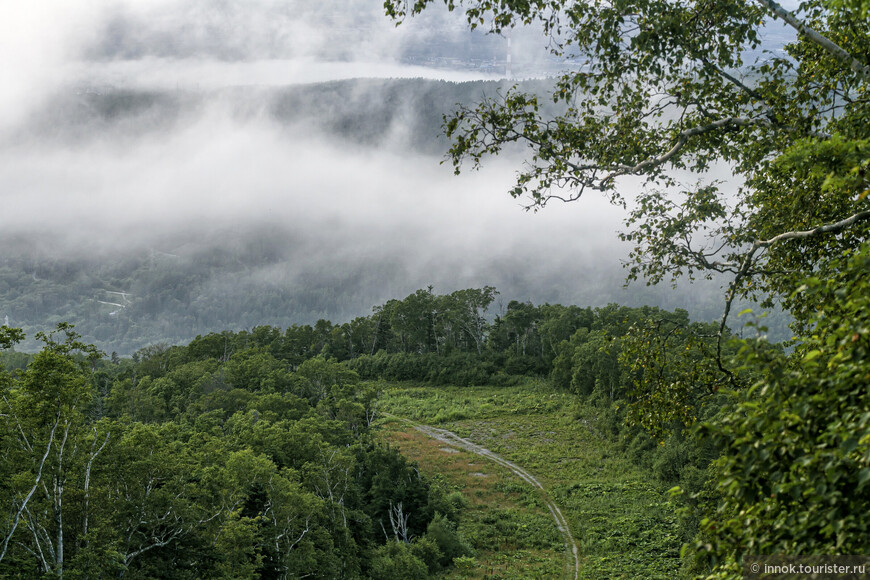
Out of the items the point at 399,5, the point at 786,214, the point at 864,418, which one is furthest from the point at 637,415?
the point at 399,5

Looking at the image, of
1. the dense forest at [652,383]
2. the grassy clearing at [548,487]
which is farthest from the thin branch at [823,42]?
the grassy clearing at [548,487]

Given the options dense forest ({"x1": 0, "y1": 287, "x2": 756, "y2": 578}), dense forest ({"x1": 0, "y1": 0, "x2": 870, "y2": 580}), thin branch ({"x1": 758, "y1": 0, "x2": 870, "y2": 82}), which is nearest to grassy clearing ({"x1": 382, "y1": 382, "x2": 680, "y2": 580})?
dense forest ({"x1": 0, "y1": 0, "x2": 870, "y2": 580})

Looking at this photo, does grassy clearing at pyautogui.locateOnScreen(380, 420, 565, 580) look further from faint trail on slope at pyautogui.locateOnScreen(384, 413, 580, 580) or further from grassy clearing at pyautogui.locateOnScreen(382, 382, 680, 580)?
faint trail on slope at pyautogui.locateOnScreen(384, 413, 580, 580)

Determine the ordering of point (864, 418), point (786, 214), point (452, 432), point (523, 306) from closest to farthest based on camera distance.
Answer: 1. point (864, 418)
2. point (786, 214)
3. point (452, 432)
4. point (523, 306)

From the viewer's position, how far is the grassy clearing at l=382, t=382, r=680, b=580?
3381 centimetres

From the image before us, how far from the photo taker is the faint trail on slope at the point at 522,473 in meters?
34.1

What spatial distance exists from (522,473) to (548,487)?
4.16 metres

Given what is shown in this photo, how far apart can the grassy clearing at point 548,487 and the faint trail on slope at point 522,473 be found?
543 millimetres

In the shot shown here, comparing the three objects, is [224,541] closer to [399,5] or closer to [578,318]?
[399,5]

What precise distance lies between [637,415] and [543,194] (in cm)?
343

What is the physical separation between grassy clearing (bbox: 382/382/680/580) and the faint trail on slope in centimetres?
54

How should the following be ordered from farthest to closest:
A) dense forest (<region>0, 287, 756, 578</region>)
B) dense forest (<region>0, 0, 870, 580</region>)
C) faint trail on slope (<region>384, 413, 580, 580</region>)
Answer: faint trail on slope (<region>384, 413, 580, 580</region>) → dense forest (<region>0, 287, 756, 578</region>) → dense forest (<region>0, 0, 870, 580</region>)

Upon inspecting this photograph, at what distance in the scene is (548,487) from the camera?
155ft

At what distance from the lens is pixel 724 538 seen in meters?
4.23
